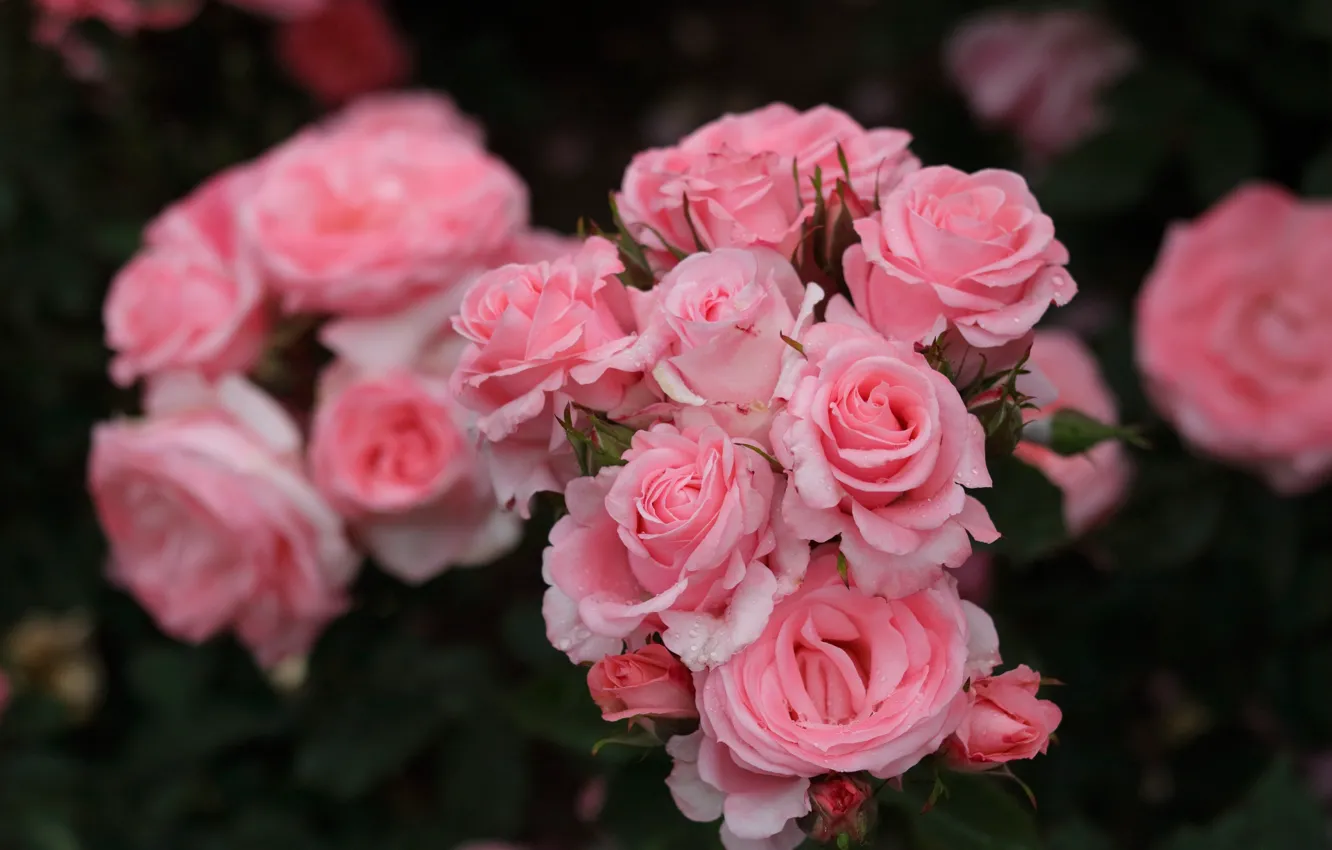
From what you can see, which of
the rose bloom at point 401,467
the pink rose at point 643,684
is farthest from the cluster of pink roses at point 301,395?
the pink rose at point 643,684

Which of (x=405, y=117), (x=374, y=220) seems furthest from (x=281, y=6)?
(x=374, y=220)

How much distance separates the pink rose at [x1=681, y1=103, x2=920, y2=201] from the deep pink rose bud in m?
0.26

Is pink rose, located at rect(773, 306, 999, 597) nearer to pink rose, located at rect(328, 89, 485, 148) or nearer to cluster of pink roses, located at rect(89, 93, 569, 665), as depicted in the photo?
cluster of pink roses, located at rect(89, 93, 569, 665)

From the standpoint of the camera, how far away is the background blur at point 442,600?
92 centimetres

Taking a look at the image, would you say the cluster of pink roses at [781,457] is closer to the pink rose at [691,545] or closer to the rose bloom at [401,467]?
the pink rose at [691,545]

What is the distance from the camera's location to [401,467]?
27.5 inches

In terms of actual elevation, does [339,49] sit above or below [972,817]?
above

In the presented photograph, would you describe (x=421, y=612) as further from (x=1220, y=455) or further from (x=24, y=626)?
(x=1220, y=455)

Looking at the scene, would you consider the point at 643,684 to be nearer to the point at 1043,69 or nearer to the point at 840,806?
the point at 840,806

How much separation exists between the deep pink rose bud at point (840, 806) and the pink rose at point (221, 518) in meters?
0.40

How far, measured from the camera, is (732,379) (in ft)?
1.46

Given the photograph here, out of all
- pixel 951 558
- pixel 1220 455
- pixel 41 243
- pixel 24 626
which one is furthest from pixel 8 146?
pixel 1220 455

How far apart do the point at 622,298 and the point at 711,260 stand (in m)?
0.06

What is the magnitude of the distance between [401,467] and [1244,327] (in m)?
0.70
